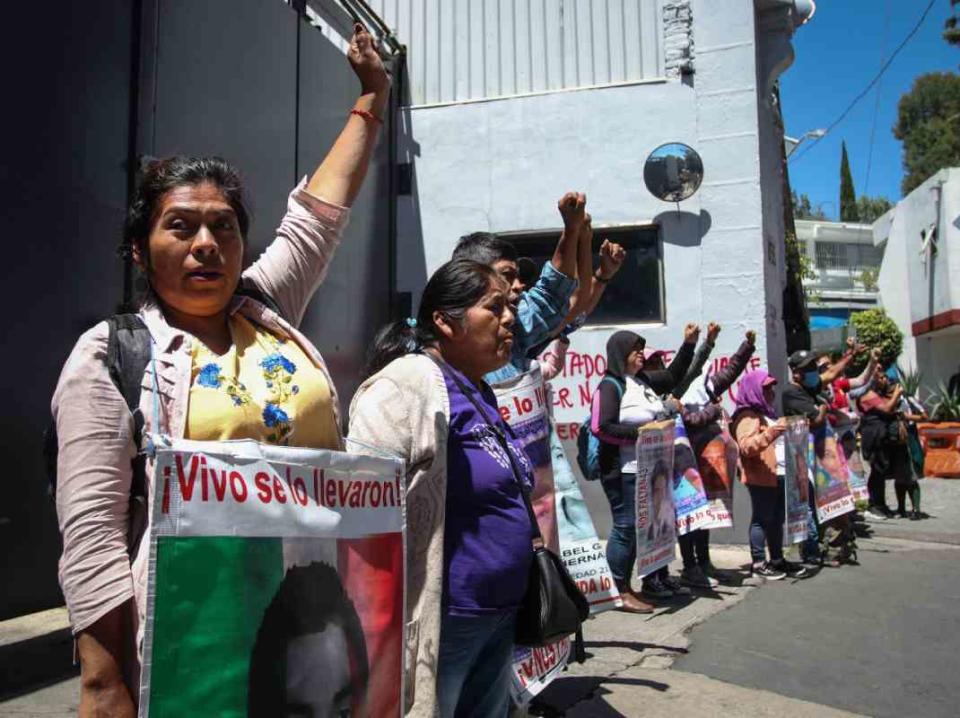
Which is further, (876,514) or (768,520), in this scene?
(876,514)

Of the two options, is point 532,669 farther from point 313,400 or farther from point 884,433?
point 884,433

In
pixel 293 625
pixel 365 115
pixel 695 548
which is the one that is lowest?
A: pixel 695 548

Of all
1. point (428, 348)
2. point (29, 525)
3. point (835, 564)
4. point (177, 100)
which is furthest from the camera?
point (835, 564)

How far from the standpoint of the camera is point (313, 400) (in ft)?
5.65

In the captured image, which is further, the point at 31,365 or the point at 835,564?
the point at 835,564

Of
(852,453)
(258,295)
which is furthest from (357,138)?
(852,453)

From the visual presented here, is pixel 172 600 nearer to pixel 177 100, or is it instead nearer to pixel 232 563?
pixel 232 563

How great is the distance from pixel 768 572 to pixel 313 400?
5964 millimetres

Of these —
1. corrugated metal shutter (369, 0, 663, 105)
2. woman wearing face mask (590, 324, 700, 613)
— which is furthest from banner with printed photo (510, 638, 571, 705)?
corrugated metal shutter (369, 0, 663, 105)

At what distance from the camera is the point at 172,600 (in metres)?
1.39

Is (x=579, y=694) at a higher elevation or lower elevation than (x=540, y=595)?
lower

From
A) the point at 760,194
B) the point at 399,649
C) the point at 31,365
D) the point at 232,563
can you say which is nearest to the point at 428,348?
the point at 399,649

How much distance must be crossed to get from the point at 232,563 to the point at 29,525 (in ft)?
11.8

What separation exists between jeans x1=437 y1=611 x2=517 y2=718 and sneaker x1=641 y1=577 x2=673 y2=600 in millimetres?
3941
